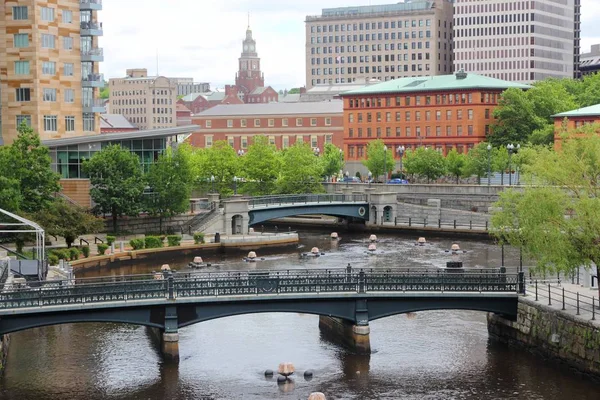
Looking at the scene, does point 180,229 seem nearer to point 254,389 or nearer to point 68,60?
point 68,60

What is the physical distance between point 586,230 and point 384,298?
32.5 feet

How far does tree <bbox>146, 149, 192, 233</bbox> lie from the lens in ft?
344

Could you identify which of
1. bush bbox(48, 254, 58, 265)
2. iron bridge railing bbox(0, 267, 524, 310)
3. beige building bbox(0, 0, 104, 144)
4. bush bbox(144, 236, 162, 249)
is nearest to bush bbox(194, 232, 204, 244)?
bush bbox(144, 236, 162, 249)

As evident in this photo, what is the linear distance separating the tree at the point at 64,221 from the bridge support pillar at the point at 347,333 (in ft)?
106

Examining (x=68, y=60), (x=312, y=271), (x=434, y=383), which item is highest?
(x=68, y=60)

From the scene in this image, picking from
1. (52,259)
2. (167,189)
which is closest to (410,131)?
(167,189)

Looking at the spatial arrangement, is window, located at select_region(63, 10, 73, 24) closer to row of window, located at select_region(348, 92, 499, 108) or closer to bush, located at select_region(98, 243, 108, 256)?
bush, located at select_region(98, 243, 108, 256)

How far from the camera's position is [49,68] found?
10931 centimetres

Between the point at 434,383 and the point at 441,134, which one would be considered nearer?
the point at 434,383

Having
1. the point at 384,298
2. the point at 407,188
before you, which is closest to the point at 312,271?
the point at 384,298

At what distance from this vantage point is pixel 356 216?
117 m

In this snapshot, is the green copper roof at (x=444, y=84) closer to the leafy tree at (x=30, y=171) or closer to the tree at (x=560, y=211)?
the leafy tree at (x=30, y=171)

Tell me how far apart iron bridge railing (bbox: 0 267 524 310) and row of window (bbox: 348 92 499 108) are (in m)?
99.1

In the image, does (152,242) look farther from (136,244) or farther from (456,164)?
(456,164)
